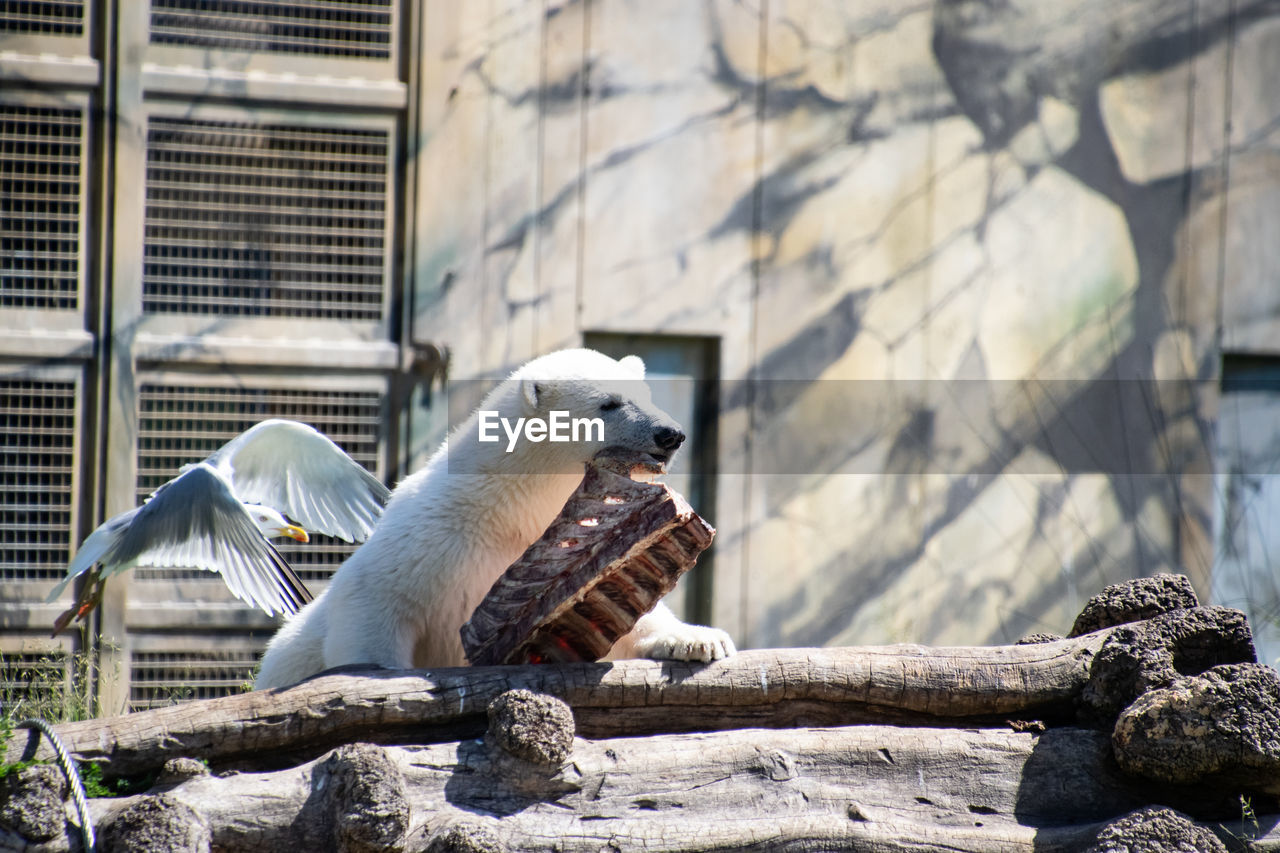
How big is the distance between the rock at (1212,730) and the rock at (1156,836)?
0.15 metres

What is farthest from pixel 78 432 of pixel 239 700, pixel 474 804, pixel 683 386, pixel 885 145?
pixel 885 145

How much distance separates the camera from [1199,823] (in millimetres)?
2777

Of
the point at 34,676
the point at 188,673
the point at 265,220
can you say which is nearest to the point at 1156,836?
the point at 188,673

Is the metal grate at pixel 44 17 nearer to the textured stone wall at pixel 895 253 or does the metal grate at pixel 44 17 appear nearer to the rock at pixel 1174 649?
the textured stone wall at pixel 895 253

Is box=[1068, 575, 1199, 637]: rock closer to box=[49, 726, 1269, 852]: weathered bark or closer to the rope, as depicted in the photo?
box=[49, 726, 1269, 852]: weathered bark

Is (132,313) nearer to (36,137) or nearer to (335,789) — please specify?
(36,137)

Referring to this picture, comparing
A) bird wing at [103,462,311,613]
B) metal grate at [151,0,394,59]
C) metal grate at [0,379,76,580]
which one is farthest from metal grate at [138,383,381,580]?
bird wing at [103,462,311,613]

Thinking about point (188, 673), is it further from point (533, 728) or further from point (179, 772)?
point (533, 728)

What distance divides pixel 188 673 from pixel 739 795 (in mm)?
4000

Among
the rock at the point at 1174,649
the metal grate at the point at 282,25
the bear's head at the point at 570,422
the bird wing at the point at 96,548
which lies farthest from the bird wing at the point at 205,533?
the metal grate at the point at 282,25

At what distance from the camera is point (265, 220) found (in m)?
6.05

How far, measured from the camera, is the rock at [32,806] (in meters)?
2.27

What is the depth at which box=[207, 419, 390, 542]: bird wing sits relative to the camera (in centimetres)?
438

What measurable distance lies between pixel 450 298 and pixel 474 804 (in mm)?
4037
